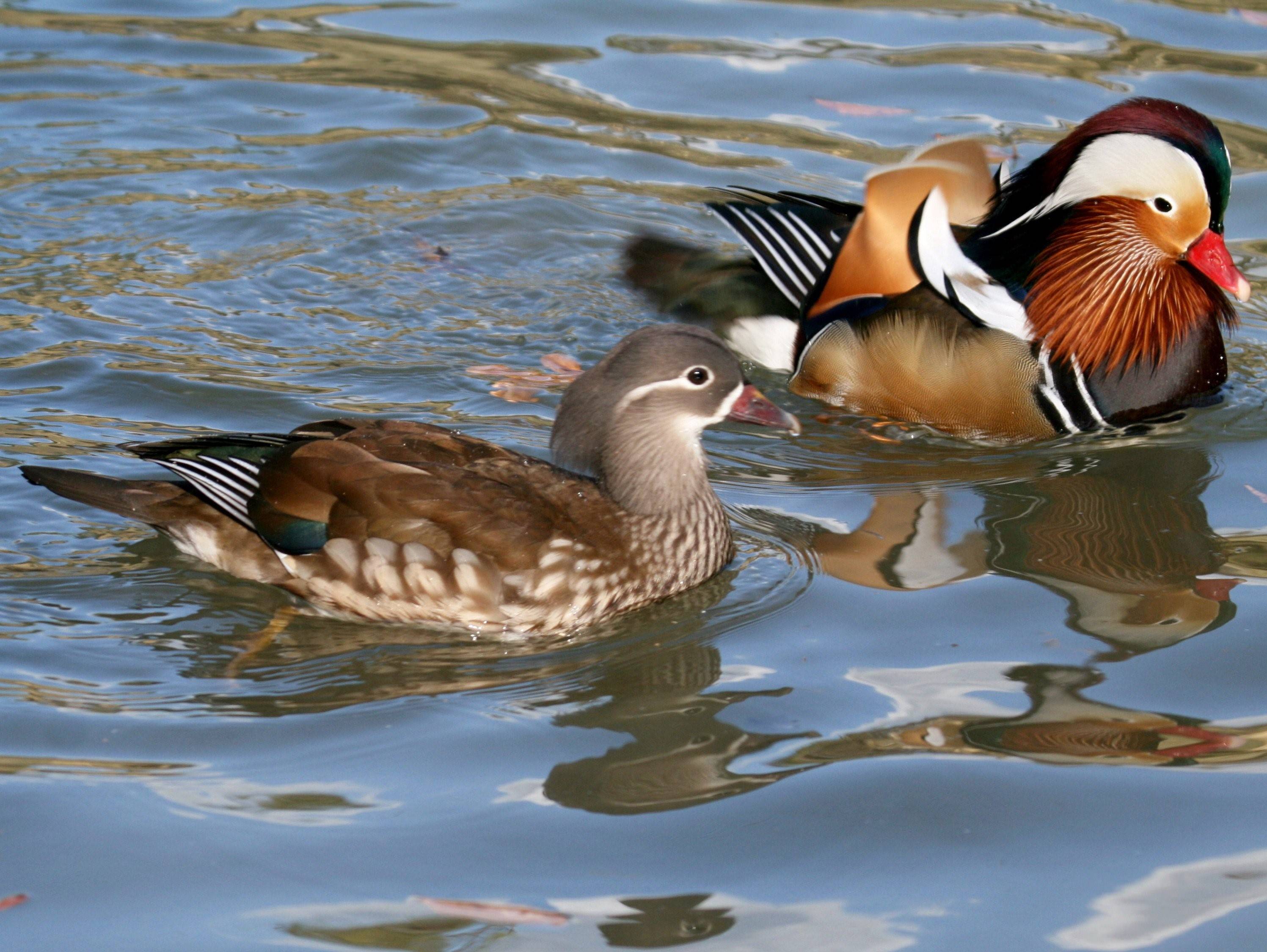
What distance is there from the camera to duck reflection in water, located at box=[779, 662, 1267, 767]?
386 cm

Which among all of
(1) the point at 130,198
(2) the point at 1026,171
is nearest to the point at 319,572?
(2) the point at 1026,171

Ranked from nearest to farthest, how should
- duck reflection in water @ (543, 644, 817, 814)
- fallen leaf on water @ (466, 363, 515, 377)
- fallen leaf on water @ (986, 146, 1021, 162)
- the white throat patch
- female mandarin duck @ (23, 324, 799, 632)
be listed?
duck reflection in water @ (543, 644, 817, 814) < female mandarin duck @ (23, 324, 799, 632) < the white throat patch < fallen leaf on water @ (466, 363, 515, 377) < fallen leaf on water @ (986, 146, 1021, 162)

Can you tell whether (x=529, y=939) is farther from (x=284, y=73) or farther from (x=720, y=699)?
(x=284, y=73)

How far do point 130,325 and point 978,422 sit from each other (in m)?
3.29

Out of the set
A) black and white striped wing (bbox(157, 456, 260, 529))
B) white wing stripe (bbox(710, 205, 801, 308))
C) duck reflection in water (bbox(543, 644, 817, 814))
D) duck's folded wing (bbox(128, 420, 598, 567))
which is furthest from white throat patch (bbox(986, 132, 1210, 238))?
black and white striped wing (bbox(157, 456, 260, 529))

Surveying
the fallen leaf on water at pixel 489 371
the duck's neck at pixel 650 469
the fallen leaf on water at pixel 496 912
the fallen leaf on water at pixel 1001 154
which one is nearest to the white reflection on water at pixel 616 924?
the fallen leaf on water at pixel 496 912

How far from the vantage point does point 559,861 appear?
→ 3.44 m

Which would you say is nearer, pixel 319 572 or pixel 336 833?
pixel 336 833

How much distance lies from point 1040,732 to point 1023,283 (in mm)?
2421

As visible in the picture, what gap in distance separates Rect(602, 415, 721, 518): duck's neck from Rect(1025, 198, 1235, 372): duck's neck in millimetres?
1676

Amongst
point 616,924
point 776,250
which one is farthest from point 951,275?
point 616,924

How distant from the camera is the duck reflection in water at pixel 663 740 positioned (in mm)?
3684

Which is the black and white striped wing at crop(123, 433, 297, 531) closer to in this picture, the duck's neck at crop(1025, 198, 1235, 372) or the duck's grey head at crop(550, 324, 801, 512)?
the duck's grey head at crop(550, 324, 801, 512)

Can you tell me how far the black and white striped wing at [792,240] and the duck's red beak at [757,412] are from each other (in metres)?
1.36
